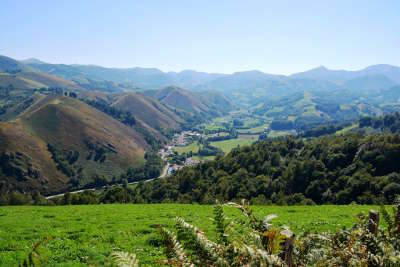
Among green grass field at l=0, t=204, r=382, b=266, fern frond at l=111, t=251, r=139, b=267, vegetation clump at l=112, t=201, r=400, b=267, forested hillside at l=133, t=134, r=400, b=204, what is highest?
fern frond at l=111, t=251, r=139, b=267

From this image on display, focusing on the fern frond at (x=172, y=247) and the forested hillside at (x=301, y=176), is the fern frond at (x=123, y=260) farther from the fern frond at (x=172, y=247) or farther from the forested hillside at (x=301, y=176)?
the forested hillside at (x=301, y=176)

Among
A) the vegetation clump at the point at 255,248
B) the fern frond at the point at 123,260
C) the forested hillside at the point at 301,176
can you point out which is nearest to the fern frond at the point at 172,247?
the vegetation clump at the point at 255,248

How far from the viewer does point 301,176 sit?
83000 millimetres

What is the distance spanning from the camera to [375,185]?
6112cm

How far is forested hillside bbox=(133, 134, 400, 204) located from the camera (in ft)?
212

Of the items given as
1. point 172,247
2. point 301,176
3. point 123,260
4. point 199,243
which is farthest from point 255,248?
point 301,176

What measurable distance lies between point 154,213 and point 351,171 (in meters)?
62.3

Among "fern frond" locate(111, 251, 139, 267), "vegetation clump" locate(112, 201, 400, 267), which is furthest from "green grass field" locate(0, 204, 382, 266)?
"fern frond" locate(111, 251, 139, 267)

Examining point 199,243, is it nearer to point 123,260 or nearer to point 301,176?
point 123,260

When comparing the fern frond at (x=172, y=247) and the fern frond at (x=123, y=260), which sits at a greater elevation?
the fern frond at (x=123, y=260)

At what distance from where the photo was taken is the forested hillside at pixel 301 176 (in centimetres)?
6450

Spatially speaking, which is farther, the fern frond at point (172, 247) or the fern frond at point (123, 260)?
the fern frond at point (172, 247)

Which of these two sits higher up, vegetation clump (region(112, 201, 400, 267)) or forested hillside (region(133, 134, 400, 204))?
vegetation clump (region(112, 201, 400, 267))

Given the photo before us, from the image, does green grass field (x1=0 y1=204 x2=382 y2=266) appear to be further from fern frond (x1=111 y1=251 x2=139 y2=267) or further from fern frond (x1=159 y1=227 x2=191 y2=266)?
fern frond (x1=111 y1=251 x2=139 y2=267)
